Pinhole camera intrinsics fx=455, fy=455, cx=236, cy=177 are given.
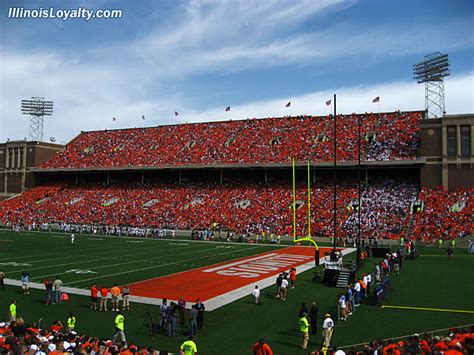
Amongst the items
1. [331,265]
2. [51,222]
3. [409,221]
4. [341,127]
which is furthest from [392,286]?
[51,222]

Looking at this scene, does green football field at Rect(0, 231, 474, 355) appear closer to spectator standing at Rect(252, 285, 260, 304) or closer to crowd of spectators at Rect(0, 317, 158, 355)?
spectator standing at Rect(252, 285, 260, 304)

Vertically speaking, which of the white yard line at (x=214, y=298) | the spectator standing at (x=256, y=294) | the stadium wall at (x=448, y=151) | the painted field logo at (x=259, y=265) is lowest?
the white yard line at (x=214, y=298)

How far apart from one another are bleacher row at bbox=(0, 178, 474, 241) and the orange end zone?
1280 cm

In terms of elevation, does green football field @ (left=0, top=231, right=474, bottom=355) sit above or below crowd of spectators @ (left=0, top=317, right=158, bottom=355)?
below

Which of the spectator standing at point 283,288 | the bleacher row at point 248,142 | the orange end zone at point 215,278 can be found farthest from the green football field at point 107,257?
the bleacher row at point 248,142

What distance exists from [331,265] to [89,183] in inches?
1841

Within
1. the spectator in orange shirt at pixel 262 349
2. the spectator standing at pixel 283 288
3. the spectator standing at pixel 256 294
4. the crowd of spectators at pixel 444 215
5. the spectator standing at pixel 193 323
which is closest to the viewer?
the spectator in orange shirt at pixel 262 349

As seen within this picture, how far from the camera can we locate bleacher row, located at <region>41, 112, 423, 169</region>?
1875 inches

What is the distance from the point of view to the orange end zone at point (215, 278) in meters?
17.6

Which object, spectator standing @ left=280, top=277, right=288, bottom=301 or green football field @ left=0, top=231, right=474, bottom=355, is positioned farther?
spectator standing @ left=280, top=277, right=288, bottom=301

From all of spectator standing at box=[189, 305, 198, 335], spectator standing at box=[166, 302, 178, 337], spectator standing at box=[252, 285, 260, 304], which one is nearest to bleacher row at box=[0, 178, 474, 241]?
spectator standing at box=[252, 285, 260, 304]

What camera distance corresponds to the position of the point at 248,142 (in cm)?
5488

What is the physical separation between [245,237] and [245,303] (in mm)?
24395

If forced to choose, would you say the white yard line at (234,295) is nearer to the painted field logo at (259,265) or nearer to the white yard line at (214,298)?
the white yard line at (214,298)
